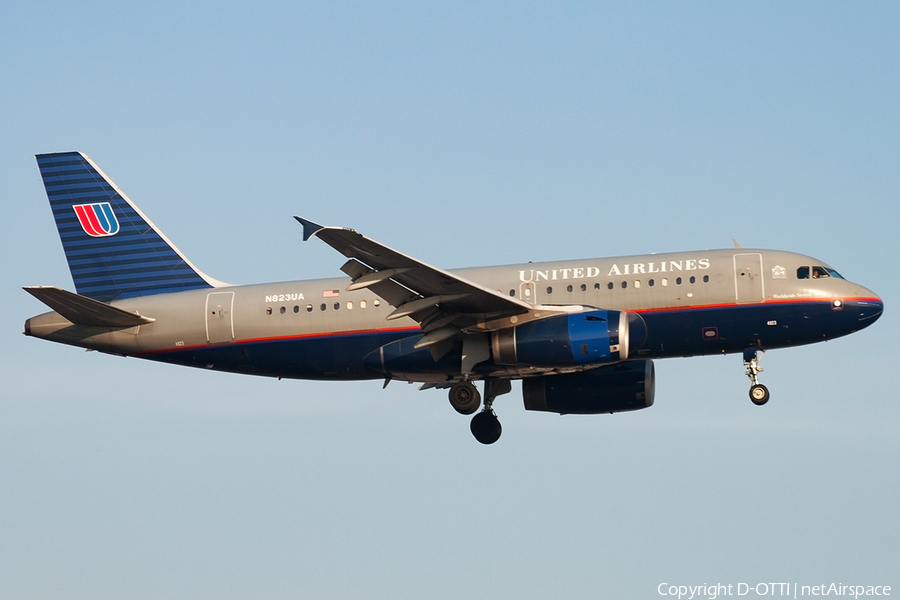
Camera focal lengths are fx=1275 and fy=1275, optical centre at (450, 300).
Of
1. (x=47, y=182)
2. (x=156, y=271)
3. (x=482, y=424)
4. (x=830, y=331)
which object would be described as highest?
(x=47, y=182)

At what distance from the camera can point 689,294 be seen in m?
Result: 35.8

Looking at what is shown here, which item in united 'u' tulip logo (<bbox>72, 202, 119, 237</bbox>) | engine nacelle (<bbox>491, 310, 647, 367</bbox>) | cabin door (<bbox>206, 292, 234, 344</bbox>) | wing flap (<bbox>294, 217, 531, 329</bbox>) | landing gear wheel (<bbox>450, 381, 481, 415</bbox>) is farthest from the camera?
united 'u' tulip logo (<bbox>72, 202, 119, 237</bbox>)

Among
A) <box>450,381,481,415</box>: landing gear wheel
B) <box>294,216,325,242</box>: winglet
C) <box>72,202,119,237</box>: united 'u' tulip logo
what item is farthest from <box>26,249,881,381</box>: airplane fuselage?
<box>294,216,325,242</box>: winglet

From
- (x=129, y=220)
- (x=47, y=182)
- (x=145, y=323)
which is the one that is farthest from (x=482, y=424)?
(x=47, y=182)

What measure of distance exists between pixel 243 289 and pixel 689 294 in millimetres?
13471

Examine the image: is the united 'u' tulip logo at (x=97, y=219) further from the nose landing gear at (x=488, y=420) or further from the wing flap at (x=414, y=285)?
the nose landing gear at (x=488, y=420)

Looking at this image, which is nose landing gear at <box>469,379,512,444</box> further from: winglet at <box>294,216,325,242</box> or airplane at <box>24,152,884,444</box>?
winglet at <box>294,216,325,242</box>

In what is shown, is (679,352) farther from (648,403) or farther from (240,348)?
(240,348)

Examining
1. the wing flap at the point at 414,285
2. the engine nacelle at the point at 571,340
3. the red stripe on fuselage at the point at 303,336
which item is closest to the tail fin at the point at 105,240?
the red stripe on fuselage at the point at 303,336

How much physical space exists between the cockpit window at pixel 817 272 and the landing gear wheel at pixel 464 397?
9870mm

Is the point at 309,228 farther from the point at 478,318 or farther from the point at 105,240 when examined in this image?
the point at 105,240

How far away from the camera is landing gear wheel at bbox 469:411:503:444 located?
39531 millimetres

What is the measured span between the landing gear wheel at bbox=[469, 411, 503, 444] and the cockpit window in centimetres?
1021

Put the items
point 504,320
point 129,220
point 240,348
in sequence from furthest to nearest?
1. point 129,220
2. point 240,348
3. point 504,320
